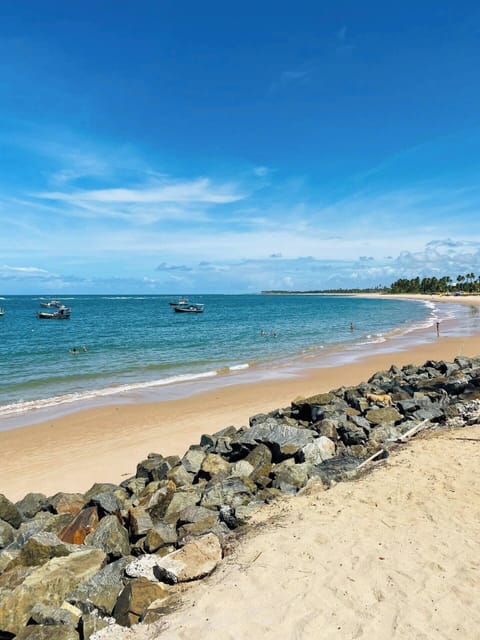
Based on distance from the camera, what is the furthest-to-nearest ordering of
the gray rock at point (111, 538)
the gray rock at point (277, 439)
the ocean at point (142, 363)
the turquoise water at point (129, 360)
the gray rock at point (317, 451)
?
the turquoise water at point (129, 360)
the ocean at point (142, 363)
the gray rock at point (277, 439)
the gray rock at point (317, 451)
the gray rock at point (111, 538)

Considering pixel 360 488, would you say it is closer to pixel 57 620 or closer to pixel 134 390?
pixel 57 620

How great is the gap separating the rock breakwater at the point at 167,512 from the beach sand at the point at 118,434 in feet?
5.81

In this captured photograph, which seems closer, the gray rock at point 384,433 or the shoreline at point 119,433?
the gray rock at point 384,433

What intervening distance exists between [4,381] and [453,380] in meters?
19.9

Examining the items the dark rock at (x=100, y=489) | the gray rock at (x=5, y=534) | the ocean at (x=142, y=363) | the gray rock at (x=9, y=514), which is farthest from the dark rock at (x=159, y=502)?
the ocean at (x=142, y=363)

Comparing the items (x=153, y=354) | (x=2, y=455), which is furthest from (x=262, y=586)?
(x=153, y=354)

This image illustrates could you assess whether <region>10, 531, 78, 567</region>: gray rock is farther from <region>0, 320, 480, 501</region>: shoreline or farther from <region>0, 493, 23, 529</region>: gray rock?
<region>0, 320, 480, 501</region>: shoreline

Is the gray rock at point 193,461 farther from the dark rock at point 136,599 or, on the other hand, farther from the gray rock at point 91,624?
the gray rock at point 91,624

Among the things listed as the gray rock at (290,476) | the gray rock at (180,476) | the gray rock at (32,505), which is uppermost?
the gray rock at (290,476)

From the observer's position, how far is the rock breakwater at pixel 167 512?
4.68 m

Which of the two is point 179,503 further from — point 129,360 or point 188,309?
point 188,309

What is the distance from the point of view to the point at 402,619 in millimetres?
4168

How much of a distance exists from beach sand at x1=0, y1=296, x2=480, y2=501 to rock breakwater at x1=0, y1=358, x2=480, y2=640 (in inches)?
69.8

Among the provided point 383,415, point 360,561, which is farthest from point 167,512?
point 383,415
